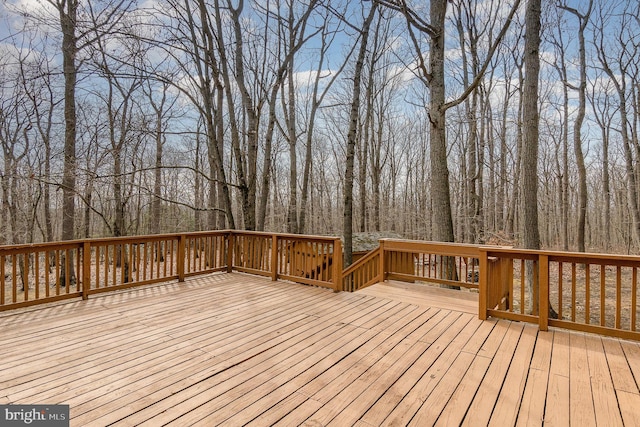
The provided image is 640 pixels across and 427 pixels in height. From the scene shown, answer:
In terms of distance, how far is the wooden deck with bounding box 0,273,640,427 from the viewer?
201 cm

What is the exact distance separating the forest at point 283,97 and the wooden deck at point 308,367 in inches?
125

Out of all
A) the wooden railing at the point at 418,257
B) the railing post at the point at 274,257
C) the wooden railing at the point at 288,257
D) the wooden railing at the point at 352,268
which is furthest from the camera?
the railing post at the point at 274,257

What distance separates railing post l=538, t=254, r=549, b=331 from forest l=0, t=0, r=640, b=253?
2517mm

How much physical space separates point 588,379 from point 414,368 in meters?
1.31

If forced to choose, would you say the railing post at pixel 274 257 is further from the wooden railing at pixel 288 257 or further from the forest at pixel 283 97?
the forest at pixel 283 97

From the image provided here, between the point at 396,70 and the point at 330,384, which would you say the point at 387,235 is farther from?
the point at 330,384

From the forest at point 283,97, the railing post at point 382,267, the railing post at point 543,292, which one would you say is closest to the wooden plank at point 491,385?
the railing post at point 543,292

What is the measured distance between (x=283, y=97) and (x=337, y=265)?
9.14m

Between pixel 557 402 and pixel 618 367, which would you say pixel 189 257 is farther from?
pixel 618 367

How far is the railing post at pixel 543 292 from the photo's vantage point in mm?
3391

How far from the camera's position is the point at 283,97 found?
1222 centimetres

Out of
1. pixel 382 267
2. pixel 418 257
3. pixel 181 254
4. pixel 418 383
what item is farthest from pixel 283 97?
pixel 418 383

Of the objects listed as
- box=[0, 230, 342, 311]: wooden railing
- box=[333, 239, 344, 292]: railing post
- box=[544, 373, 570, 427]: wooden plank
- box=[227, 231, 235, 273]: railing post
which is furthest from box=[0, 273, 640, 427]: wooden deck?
box=[227, 231, 235, 273]: railing post

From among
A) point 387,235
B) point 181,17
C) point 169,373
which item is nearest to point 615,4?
point 387,235
